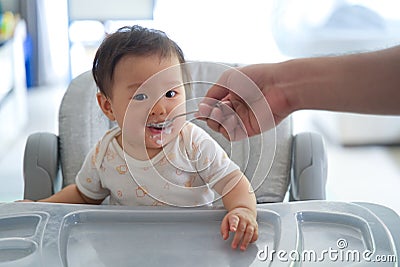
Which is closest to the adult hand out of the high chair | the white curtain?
Answer: the high chair

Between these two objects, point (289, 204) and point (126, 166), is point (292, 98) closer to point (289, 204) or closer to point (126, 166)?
point (289, 204)

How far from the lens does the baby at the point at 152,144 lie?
961 millimetres

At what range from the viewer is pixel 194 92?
1249 mm

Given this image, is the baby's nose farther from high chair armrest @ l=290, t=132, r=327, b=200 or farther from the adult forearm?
high chair armrest @ l=290, t=132, r=327, b=200

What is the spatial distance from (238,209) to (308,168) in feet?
0.93

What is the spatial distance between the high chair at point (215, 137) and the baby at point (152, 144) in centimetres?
11

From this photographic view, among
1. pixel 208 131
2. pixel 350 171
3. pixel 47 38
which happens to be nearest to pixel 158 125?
pixel 208 131

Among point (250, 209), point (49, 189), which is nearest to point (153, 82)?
point (250, 209)

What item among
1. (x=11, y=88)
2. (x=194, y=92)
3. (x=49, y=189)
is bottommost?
(x=11, y=88)

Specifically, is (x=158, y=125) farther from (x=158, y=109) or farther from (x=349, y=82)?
(x=349, y=82)

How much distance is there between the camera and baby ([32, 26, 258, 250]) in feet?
3.15

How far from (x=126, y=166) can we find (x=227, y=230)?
0.80 ft

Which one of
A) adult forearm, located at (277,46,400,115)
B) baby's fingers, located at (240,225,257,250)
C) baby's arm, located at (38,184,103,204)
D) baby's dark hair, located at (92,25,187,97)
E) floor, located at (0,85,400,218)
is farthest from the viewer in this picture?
floor, located at (0,85,400,218)

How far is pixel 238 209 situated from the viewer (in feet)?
3.05
